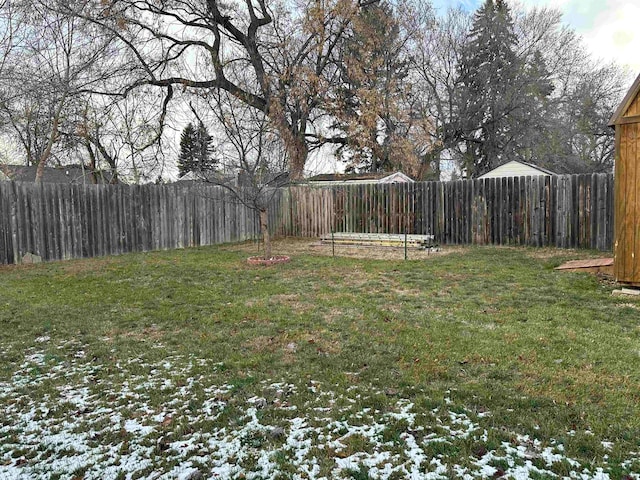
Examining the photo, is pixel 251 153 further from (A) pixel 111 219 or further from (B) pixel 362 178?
(B) pixel 362 178

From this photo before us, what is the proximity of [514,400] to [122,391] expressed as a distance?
2553 mm

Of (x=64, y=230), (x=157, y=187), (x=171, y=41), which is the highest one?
(x=171, y=41)

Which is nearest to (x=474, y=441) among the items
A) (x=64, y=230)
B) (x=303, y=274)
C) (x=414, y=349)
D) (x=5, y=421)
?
(x=414, y=349)

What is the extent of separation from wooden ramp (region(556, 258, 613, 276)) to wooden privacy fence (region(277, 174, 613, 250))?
281 centimetres

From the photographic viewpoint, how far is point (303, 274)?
7.80 meters

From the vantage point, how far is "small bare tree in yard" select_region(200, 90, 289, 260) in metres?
8.92

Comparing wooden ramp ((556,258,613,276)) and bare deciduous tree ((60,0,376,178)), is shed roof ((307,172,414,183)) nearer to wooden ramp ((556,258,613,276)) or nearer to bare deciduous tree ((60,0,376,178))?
bare deciduous tree ((60,0,376,178))

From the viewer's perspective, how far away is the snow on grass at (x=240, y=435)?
2232 mm

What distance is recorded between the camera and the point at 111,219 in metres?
10.9

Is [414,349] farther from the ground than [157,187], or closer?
closer

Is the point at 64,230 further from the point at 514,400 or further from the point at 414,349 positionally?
the point at 514,400

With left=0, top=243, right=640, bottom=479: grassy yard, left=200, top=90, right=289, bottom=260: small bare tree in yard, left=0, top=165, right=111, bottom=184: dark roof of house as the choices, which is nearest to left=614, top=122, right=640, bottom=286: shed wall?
left=0, top=243, right=640, bottom=479: grassy yard

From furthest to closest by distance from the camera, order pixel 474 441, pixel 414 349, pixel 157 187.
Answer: pixel 157 187 → pixel 414 349 → pixel 474 441

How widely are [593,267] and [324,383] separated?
5.63 meters
